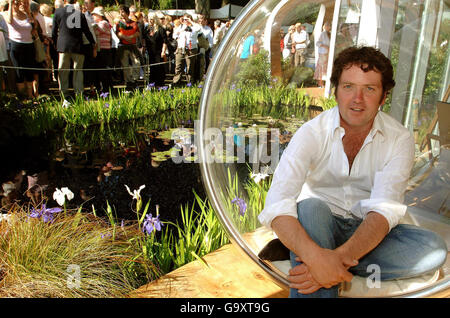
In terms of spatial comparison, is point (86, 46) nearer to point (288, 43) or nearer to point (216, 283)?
point (288, 43)

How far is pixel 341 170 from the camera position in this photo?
1584 mm

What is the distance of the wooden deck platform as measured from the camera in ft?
5.58

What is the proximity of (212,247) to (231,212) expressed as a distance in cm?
48

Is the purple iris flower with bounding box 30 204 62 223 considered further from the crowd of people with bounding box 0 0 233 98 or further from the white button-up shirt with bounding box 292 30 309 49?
the crowd of people with bounding box 0 0 233 98

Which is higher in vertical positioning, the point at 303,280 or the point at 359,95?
the point at 359,95

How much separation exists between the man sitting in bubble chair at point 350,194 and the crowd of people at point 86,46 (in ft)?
6.60

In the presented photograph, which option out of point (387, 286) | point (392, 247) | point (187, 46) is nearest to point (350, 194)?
point (392, 247)

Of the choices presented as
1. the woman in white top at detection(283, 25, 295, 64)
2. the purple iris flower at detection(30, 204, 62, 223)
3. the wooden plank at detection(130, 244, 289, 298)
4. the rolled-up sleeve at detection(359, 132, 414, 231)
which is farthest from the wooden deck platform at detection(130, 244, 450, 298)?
the woman in white top at detection(283, 25, 295, 64)

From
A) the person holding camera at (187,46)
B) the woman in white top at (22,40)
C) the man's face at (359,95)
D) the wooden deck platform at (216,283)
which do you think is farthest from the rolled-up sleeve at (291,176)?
the person holding camera at (187,46)

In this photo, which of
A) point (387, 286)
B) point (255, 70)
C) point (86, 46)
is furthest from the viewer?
point (86, 46)

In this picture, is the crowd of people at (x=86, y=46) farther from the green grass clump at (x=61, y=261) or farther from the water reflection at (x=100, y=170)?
the green grass clump at (x=61, y=261)

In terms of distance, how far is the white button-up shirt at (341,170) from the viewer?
4.84 feet

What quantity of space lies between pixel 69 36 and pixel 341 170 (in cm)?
501
